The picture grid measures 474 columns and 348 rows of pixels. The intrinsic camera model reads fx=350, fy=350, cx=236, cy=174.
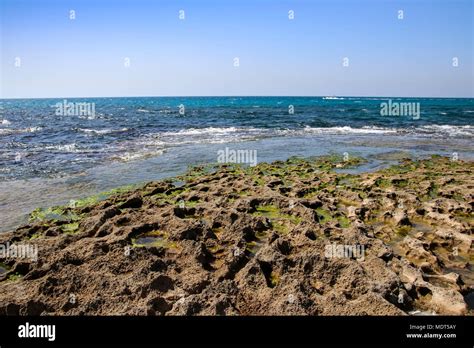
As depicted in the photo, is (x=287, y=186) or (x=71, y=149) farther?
(x=71, y=149)

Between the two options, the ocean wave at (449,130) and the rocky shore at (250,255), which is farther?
the ocean wave at (449,130)

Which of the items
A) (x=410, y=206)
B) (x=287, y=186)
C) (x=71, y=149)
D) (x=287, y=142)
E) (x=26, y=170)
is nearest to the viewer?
(x=410, y=206)

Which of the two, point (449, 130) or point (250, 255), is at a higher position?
point (449, 130)

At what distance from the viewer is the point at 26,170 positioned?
61.4ft

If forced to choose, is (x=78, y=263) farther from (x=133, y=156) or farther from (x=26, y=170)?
(x=133, y=156)

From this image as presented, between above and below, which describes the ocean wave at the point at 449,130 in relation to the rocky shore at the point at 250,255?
above

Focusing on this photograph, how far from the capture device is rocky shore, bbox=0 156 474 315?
5.87 meters

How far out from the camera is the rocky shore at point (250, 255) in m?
5.87

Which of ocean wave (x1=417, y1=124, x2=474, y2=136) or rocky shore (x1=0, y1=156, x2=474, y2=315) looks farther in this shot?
ocean wave (x1=417, y1=124, x2=474, y2=136)

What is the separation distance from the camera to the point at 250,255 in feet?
26.6

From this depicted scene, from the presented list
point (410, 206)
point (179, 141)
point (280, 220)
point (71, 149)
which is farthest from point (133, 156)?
point (410, 206)

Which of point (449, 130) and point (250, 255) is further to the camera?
point (449, 130)

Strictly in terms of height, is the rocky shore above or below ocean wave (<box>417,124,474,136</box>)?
below
